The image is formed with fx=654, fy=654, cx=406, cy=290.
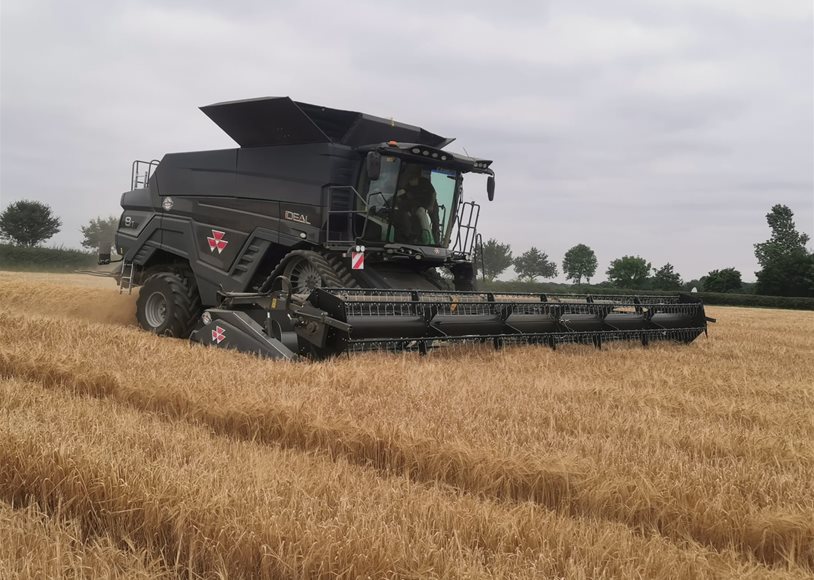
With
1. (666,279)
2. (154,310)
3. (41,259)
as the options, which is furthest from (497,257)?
(154,310)

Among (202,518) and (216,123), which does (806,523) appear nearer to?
(202,518)

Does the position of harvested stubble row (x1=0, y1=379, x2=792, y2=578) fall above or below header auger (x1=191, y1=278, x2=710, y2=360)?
below

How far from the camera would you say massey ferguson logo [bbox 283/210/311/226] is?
7.69 metres

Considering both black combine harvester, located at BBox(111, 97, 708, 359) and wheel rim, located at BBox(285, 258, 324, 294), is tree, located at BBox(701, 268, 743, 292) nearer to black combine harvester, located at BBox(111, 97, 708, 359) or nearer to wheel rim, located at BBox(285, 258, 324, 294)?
black combine harvester, located at BBox(111, 97, 708, 359)

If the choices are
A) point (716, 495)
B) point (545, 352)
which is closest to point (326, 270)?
point (545, 352)

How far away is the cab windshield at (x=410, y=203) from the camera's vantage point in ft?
25.4

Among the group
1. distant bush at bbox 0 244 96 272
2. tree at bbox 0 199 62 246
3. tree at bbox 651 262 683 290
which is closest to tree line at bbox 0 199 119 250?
tree at bbox 0 199 62 246

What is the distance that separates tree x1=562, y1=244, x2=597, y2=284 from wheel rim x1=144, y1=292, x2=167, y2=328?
7690cm

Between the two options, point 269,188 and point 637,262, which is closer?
point 269,188

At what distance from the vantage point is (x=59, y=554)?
1.74 m

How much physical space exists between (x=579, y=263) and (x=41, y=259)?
63980 millimetres

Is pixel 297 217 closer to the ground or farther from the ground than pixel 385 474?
farther from the ground

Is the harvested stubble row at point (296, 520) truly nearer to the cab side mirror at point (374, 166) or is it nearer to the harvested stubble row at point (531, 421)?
the harvested stubble row at point (531, 421)

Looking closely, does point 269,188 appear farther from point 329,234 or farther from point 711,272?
point 711,272
